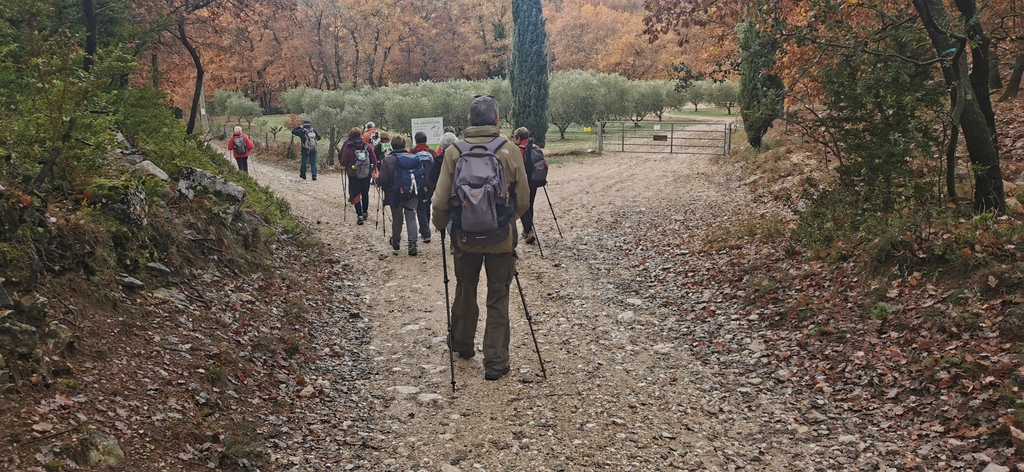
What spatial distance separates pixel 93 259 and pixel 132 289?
0.46 meters

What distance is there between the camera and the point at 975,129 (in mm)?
8000

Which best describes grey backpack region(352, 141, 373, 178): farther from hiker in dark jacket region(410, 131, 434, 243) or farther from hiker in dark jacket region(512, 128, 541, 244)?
hiker in dark jacket region(512, 128, 541, 244)

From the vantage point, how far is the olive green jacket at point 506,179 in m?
5.92

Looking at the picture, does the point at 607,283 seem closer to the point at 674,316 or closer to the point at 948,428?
the point at 674,316

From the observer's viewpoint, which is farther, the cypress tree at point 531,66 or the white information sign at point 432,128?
the cypress tree at point 531,66

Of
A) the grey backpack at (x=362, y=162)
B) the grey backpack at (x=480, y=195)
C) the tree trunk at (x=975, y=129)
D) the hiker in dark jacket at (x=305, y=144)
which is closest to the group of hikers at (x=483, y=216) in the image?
the grey backpack at (x=480, y=195)

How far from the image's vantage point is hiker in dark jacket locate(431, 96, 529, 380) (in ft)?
19.5

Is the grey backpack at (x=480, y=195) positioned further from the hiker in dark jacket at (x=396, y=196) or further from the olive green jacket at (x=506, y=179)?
the hiker in dark jacket at (x=396, y=196)

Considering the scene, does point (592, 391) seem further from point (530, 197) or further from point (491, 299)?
point (530, 197)

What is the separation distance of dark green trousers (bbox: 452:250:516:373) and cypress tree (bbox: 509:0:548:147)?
23.9m

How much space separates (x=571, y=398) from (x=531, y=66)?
84.1 feet

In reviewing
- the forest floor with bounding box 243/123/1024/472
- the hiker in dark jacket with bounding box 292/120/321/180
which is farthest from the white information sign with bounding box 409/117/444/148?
the forest floor with bounding box 243/123/1024/472

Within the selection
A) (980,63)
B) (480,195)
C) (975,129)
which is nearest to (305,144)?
(480,195)

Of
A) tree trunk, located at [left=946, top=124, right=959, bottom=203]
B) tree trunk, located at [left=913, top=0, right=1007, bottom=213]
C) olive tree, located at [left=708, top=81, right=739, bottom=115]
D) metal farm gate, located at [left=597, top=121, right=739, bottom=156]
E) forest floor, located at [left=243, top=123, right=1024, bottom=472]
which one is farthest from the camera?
olive tree, located at [left=708, top=81, right=739, bottom=115]
